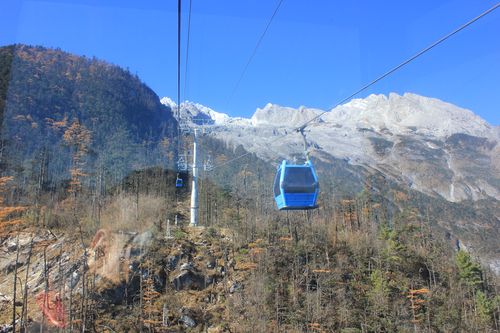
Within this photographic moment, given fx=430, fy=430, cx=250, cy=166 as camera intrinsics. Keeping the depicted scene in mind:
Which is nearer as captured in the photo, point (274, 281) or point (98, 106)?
point (274, 281)

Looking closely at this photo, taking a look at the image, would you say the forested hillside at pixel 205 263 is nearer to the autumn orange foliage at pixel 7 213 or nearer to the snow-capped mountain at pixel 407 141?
the autumn orange foliage at pixel 7 213

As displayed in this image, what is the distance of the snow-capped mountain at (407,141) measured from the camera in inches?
4902

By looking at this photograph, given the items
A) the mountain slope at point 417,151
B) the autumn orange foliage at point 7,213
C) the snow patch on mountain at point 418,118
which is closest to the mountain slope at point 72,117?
the autumn orange foliage at point 7,213

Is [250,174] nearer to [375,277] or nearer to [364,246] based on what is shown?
[364,246]

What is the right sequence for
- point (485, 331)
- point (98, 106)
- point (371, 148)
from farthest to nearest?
point (371, 148) < point (98, 106) < point (485, 331)

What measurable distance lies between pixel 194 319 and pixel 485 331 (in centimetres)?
1949

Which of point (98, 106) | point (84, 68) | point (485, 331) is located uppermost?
Result: point (84, 68)

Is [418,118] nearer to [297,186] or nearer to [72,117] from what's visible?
[72,117]

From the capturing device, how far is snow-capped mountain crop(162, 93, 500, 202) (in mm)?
124500

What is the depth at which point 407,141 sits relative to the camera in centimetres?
14912

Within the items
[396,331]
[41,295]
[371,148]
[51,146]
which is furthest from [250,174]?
[371,148]

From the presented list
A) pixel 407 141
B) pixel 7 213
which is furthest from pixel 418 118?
pixel 7 213

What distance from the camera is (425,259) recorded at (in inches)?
1489

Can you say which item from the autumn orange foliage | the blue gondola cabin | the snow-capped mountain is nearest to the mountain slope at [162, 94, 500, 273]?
the snow-capped mountain
